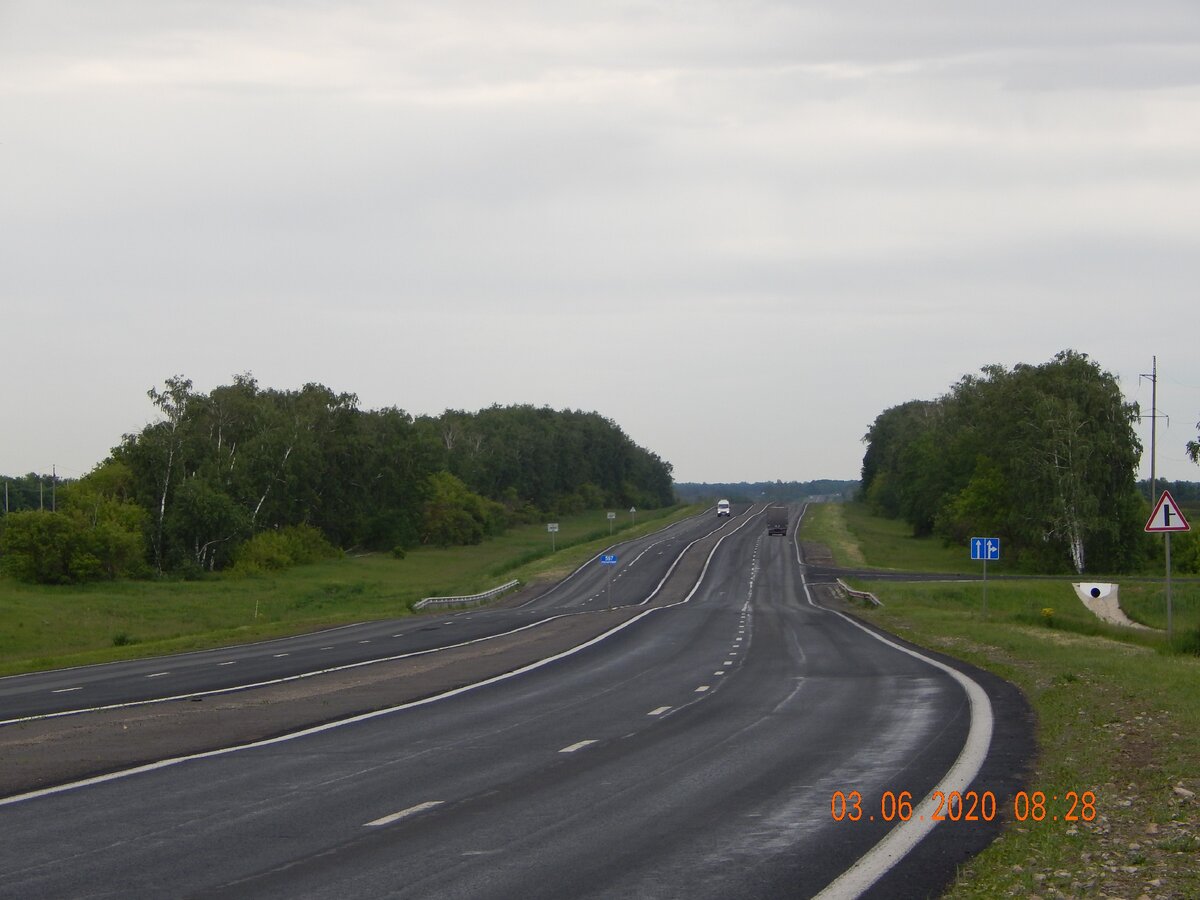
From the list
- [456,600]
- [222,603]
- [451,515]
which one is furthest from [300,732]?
[451,515]

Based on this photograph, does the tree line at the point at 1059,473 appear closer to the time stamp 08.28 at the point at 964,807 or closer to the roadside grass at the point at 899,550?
the roadside grass at the point at 899,550

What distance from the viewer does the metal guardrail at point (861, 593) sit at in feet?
173

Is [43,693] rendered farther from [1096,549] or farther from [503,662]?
[1096,549]

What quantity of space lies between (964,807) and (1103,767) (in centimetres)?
216

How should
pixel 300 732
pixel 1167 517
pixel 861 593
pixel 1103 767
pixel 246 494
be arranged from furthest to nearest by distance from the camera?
pixel 246 494, pixel 861 593, pixel 1167 517, pixel 300 732, pixel 1103 767

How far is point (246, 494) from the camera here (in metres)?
95.8

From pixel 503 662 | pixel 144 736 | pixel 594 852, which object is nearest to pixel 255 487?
pixel 503 662

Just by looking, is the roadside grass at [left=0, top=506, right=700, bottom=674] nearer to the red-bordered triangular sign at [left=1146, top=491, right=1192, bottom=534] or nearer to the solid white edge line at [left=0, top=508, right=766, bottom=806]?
the solid white edge line at [left=0, top=508, right=766, bottom=806]

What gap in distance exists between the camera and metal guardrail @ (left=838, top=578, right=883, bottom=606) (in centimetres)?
5259

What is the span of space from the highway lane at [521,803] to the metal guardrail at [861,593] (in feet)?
Answer: 110

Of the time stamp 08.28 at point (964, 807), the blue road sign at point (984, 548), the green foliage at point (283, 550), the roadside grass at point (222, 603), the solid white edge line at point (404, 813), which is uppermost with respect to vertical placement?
the blue road sign at point (984, 548)

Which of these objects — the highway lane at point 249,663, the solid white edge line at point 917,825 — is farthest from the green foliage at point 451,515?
the solid white edge line at point 917,825

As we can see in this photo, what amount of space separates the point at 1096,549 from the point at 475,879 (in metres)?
82.7

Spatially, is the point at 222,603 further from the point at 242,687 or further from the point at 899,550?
the point at 899,550
